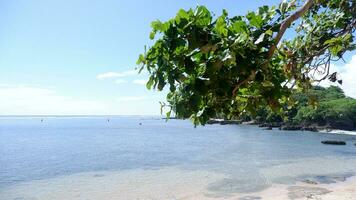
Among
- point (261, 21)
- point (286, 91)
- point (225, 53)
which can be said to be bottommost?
point (286, 91)

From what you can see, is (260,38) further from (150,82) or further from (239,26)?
(150,82)

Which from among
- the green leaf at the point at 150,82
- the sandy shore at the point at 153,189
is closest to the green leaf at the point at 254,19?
the green leaf at the point at 150,82

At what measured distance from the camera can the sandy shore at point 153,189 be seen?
65.3 ft

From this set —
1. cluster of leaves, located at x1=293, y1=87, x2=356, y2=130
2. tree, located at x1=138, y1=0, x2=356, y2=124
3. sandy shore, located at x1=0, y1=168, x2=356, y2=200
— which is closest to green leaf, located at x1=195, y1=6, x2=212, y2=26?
tree, located at x1=138, y1=0, x2=356, y2=124

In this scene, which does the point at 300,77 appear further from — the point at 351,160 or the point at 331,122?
the point at 331,122

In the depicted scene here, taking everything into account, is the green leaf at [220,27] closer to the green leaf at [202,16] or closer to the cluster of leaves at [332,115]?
the green leaf at [202,16]

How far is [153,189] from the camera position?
2241cm

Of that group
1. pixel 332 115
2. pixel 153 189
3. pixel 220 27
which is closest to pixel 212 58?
pixel 220 27

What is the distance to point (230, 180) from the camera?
24.8 metres

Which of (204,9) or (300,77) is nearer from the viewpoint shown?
(204,9)

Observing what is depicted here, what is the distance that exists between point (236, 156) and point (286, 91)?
35.6m

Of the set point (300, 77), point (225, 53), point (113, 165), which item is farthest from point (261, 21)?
point (113, 165)

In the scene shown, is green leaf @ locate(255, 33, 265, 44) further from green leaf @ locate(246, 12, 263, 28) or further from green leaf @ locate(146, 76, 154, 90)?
green leaf @ locate(146, 76, 154, 90)

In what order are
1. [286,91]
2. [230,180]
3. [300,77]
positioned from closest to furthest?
1. [286,91]
2. [300,77]
3. [230,180]
